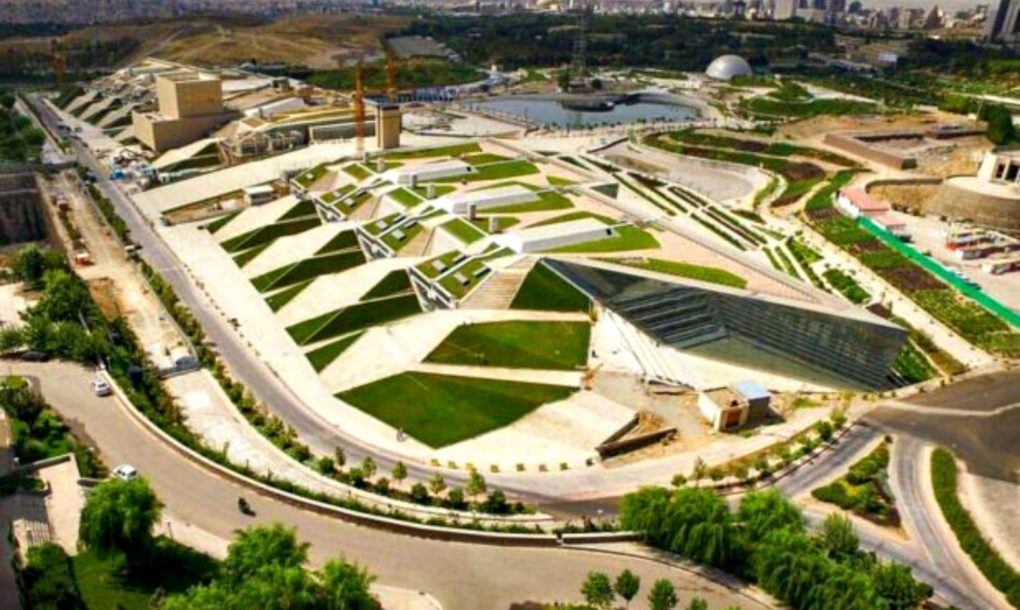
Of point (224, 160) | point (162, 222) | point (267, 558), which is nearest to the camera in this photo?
point (267, 558)

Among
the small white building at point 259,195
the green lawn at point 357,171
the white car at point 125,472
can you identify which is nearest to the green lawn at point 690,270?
the white car at point 125,472

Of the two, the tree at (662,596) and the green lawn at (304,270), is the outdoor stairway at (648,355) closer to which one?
the tree at (662,596)

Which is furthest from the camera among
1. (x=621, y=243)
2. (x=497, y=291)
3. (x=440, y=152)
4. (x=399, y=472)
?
(x=440, y=152)

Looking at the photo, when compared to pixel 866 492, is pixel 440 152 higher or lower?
higher

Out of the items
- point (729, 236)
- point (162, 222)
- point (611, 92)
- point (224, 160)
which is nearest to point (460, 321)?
point (729, 236)

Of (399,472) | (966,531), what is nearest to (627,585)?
(399,472)

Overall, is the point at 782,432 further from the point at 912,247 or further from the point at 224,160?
the point at 224,160

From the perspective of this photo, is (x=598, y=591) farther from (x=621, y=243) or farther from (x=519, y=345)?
(x=621, y=243)
